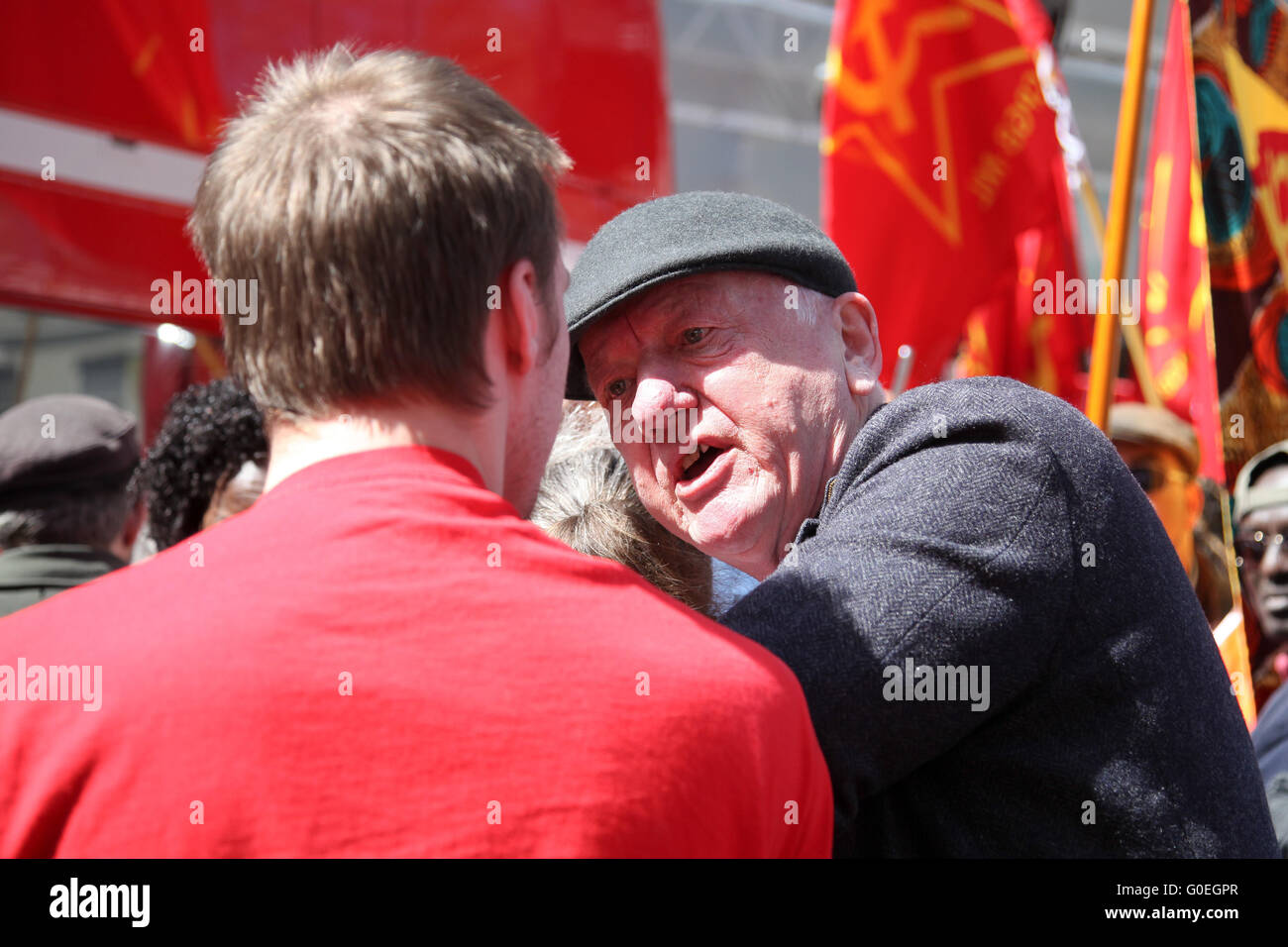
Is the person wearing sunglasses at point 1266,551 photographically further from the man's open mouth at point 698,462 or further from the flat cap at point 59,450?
the flat cap at point 59,450

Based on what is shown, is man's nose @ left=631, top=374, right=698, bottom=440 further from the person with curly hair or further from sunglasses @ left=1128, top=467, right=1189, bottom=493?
sunglasses @ left=1128, top=467, right=1189, bottom=493

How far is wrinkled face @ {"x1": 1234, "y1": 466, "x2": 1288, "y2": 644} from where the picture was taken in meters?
3.61

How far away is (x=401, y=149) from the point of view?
3.29 ft

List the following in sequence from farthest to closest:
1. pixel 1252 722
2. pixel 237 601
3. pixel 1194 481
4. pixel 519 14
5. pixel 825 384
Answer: pixel 519 14 → pixel 1194 481 → pixel 1252 722 → pixel 825 384 → pixel 237 601

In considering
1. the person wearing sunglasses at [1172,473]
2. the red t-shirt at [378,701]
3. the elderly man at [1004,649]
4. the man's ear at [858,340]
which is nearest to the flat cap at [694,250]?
the man's ear at [858,340]

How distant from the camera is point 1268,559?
12.2 ft

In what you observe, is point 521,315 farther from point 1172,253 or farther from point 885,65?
point 1172,253

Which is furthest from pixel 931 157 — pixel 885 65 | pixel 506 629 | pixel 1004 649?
pixel 506 629

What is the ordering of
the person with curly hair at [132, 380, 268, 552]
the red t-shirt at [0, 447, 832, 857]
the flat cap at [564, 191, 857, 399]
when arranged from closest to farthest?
the red t-shirt at [0, 447, 832, 857], the flat cap at [564, 191, 857, 399], the person with curly hair at [132, 380, 268, 552]

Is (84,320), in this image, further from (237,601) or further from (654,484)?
(237,601)

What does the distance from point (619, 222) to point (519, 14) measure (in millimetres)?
3516

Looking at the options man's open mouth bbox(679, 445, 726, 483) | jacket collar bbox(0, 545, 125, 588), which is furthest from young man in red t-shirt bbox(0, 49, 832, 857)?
jacket collar bbox(0, 545, 125, 588)

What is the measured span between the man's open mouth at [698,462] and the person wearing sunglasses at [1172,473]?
9.26ft
